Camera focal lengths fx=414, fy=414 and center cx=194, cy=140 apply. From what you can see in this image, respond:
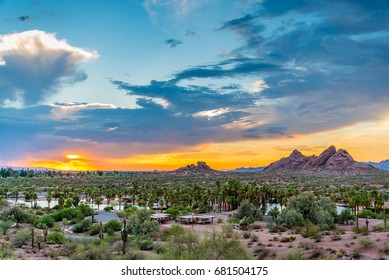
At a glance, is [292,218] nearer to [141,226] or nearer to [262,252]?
[141,226]

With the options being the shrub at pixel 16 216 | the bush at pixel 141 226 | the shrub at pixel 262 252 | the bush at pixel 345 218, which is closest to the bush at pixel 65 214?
the shrub at pixel 16 216

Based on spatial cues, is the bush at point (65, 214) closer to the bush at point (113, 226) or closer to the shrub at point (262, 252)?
the bush at point (113, 226)

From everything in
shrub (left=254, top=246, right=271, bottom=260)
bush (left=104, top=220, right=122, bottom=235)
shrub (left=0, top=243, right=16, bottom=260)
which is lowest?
shrub (left=254, top=246, right=271, bottom=260)

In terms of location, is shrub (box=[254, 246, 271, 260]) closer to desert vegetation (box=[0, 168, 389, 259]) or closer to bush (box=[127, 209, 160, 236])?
desert vegetation (box=[0, 168, 389, 259])

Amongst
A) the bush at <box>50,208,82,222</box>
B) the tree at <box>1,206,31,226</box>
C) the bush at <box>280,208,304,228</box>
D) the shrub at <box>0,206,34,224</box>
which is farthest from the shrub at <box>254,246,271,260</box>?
the bush at <box>50,208,82,222</box>

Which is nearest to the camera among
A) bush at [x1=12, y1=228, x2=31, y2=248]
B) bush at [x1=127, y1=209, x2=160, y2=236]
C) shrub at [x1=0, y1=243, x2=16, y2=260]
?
shrub at [x1=0, y1=243, x2=16, y2=260]

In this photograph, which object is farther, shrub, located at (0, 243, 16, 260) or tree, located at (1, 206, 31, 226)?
tree, located at (1, 206, 31, 226)
